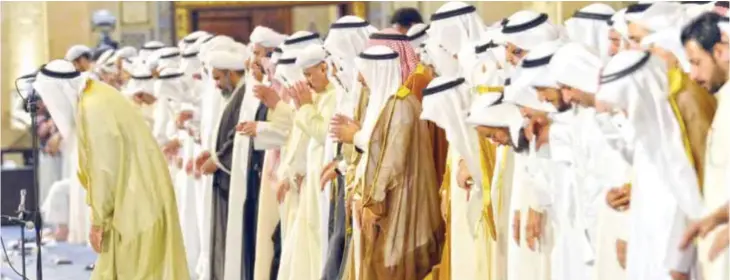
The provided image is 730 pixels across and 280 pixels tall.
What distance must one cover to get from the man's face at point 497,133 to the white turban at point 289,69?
207 cm

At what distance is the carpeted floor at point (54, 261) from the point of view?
845 cm

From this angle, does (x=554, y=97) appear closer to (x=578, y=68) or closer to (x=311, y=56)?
(x=578, y=68)

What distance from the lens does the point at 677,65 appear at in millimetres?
3861

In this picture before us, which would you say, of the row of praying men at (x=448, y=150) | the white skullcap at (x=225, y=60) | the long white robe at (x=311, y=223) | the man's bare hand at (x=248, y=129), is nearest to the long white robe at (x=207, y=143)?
the row of praying men at (x=448, y=150)

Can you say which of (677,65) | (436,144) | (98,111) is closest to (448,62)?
(436,144)

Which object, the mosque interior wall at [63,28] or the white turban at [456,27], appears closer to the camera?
the white turban at [456,27]

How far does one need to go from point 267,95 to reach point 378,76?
103 centimetres

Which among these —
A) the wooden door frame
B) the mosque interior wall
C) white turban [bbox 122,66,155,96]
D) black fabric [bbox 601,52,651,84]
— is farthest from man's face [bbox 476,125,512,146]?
the mosque interior wall

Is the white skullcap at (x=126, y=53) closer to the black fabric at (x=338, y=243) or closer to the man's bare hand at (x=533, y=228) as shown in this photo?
the black fabric at (x=338, y=243)

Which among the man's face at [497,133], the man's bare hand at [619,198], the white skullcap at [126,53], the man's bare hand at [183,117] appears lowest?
the man's bare hand at [183,117]

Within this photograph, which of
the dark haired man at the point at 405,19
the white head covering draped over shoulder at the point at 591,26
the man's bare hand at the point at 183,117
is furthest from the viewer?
the man's bare hand at the point at 183,117

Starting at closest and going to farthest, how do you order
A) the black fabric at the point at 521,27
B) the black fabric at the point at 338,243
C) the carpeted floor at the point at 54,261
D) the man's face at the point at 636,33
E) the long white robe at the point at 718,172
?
the long white robe at the point at 718,172
the man's face at the point at 636,33
the black fabric at the point at 521,27
the black fabric at the point at 338,243
the carpeted floor at the point at 54,261

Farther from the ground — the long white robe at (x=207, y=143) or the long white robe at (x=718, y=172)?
the long white robe at (x=718, y=172)

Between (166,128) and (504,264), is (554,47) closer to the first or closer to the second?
(504,264)
